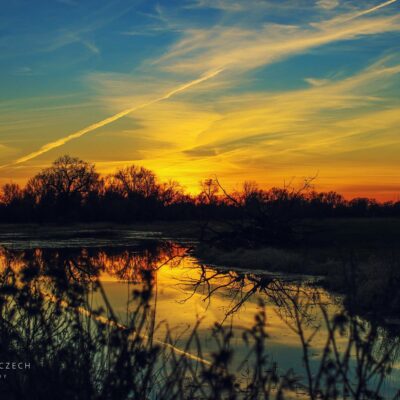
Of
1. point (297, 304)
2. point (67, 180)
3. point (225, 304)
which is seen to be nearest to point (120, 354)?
point (297, 304)

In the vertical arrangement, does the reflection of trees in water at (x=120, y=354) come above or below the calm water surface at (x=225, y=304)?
above

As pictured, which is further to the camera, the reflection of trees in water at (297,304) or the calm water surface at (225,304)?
the reflection of trees in water at (297,304)

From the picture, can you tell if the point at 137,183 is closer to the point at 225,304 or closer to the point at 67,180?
the point at 67,180

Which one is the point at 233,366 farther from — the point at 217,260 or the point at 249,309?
the point at 217,260

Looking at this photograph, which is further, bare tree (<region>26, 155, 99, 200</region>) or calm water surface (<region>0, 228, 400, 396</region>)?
bare tree (<region>26, 155, 99, 200</region>)

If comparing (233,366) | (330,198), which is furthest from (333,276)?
(330,198)

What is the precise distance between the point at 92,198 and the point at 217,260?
70640mm

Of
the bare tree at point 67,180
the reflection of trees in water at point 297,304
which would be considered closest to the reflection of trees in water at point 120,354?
the reflection of trees in water at point 297,304

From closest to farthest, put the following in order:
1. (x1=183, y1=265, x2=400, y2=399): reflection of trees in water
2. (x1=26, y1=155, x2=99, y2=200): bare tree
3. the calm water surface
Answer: the calm water surface, (x1=183, y1=265, x2=400, y2=399): reflection of trees in water, (x1=26, y1=155, x2=99, y2=200): bare tree

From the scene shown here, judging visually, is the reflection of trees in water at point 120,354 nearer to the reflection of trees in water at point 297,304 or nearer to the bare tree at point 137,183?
the reflection of trees in water at point 297,304

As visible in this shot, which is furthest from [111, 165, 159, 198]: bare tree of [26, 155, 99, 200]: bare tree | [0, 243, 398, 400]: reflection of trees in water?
[0, 243, 398, 400]: reflection of trees in water

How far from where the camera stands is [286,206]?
37125 millimetres

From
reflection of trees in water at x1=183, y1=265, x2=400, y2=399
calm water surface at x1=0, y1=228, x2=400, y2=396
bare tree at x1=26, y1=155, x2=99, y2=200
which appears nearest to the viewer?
calm water surface at x1=0, y1=228, x2=400, y2=396

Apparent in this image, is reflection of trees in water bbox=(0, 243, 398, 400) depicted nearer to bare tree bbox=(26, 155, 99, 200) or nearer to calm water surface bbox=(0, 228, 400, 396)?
calm water surface bbox=(0, 228, 400, 396)
